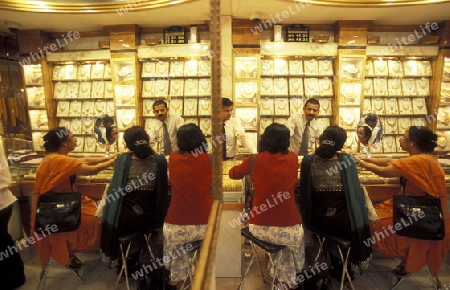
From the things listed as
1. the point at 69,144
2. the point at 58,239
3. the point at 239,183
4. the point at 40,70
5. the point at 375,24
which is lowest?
the point at 58,239

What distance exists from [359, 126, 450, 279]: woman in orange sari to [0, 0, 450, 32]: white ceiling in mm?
2432

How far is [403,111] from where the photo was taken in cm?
457

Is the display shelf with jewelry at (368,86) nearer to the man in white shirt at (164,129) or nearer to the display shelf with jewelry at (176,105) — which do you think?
the display shelf with jewelry at (176,105)

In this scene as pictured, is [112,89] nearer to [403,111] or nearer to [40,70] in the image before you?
[40,70]

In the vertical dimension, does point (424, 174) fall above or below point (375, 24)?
below

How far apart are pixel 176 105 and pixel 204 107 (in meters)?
0.45

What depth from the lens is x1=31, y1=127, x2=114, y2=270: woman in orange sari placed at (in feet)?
6.69

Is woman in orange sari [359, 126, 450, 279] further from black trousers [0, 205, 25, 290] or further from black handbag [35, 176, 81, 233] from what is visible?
black trousers [0, 205, 25, 290]

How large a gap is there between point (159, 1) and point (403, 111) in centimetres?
402

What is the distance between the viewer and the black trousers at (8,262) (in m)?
2.22

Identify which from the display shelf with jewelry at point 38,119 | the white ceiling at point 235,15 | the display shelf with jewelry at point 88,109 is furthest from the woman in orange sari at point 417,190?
the display shelf with jewelry at point 38,119

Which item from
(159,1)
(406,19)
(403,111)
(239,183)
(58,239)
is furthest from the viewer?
(403,111)

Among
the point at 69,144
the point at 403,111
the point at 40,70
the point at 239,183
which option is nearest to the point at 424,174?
the point at 239,183

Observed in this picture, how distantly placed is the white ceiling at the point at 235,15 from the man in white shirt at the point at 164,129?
150 centimetres
